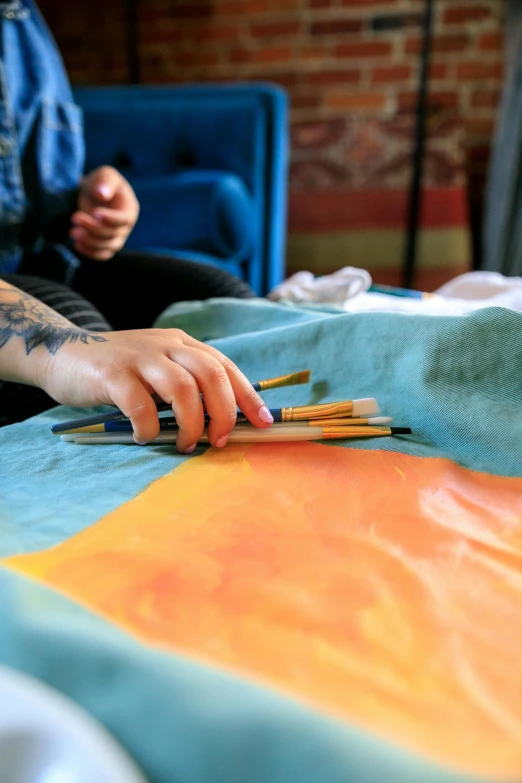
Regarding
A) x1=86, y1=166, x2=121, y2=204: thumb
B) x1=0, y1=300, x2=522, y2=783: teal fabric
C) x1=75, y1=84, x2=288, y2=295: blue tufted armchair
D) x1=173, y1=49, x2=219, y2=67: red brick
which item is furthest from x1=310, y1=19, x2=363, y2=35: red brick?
x1=0, y1=300, x2=522, y2=783: teal fabric

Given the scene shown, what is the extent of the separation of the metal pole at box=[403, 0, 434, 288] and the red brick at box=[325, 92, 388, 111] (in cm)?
14

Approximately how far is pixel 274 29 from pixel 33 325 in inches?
89.7

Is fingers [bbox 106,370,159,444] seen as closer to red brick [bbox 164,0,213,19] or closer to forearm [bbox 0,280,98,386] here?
forearm [bbox 0,280,98,386]

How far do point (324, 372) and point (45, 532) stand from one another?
29cm

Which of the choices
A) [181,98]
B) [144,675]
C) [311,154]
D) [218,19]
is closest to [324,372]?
[144,675]

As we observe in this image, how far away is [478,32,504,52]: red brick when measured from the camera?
87.9 inches

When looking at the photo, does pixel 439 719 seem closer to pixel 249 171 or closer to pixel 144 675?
pixel 144 675

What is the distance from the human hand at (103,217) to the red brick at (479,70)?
174 centimetres

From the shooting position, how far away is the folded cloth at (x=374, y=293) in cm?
75

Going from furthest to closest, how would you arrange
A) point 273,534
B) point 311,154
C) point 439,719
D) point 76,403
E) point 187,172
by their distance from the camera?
point 311,154 < point 187,172 < point 76,403 < point 273,534 < point 439,719

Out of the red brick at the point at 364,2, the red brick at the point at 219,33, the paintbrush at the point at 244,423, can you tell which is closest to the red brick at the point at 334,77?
the red brick at the point at 364,2

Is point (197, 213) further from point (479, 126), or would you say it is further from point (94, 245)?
point (479, 126)

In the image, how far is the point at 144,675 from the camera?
219 millimetres

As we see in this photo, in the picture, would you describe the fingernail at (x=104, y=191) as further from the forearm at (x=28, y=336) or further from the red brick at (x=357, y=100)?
the red brick at (x=357, y=100)
